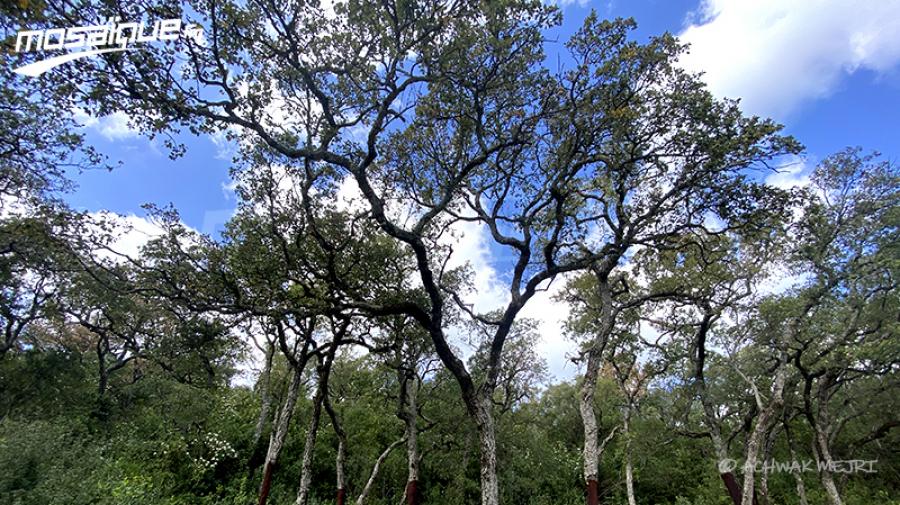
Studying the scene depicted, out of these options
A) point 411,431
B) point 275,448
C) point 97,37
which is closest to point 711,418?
point 411,431

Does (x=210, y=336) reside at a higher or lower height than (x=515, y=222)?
lower

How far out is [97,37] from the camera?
6176 millimetres

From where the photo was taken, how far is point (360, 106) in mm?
8094

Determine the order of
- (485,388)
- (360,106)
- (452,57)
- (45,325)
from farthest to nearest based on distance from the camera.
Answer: (45,325) < (485,388) < (360,106) < (452,57)

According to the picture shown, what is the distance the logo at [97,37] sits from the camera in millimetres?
5762

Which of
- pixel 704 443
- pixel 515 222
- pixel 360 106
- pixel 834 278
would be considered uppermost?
pixel 360 106

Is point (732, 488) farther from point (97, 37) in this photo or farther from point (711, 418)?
point (97, 37)

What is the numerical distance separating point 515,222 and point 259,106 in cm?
594

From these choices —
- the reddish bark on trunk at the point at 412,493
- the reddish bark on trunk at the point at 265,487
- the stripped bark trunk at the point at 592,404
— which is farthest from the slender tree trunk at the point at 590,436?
the reddish bark on trunk at the point at 265,487

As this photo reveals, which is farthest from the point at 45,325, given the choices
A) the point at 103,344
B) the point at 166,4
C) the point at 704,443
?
the point at 704,443

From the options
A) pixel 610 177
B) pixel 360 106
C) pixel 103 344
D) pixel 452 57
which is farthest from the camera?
pixel 103 344

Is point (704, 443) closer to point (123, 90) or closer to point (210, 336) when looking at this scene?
point (210, 336)

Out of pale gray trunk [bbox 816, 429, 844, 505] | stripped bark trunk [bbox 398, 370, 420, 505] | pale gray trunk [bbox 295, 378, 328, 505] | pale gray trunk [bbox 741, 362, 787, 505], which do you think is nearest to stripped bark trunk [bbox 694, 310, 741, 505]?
pale gray trunk [bbox 741, 362, 787, 505]

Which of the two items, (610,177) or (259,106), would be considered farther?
(610,177)
